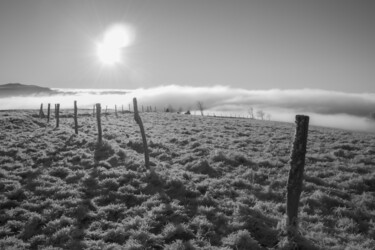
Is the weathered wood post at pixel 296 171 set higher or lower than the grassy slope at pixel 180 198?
higher

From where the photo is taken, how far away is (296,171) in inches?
361

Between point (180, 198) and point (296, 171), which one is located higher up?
point (296, 171)

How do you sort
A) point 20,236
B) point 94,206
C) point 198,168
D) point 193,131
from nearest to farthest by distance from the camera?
point 20,236 → point 94,206 → point 198,168 → point 193,131

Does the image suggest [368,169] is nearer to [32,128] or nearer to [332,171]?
[332,171]

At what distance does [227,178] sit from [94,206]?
7.05m

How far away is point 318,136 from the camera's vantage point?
27188 mm

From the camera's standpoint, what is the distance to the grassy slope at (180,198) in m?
9.45

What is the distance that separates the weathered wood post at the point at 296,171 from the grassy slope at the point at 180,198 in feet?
1.62

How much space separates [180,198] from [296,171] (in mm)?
5690

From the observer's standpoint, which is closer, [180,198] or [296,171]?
[296,171]

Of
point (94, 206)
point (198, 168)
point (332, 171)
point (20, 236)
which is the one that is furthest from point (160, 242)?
point (332, 171)

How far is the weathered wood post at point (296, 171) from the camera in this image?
9.06 metres

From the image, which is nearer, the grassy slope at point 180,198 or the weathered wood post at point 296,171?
the weathered wood post at point 296,171

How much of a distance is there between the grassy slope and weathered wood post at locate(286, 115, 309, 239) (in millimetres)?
492
